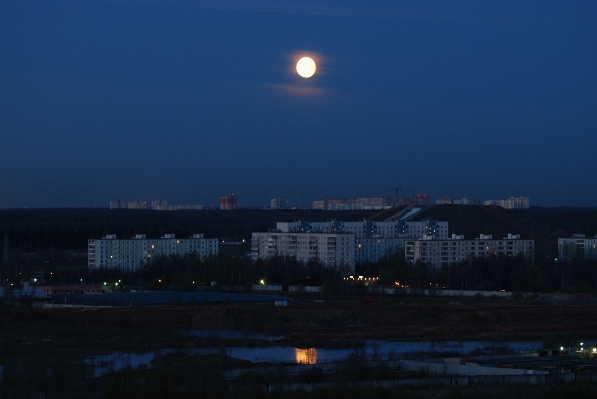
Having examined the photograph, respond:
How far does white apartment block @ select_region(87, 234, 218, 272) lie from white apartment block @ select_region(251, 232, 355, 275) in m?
3.48

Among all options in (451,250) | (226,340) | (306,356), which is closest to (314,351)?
(306,356)

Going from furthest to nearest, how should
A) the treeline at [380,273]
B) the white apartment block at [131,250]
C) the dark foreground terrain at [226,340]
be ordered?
the white apartment block at [131,250] < the treeline at [380,273] < the dark foreground terrain at [226,340]

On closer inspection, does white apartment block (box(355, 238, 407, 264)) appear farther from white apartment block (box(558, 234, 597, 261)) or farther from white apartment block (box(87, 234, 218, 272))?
white apartment block (box(558, 234, 597, 261))

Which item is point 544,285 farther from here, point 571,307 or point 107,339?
point 107,339

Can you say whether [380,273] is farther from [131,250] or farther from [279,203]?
[279,203]

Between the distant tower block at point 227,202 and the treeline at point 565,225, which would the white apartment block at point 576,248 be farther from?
the distant tower block at point 227,202

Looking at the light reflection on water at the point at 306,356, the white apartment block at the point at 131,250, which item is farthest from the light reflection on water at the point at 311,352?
the white apartment block at the point at 131,250

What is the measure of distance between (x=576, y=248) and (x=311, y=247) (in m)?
15.4

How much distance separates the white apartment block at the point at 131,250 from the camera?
55688 millimetres

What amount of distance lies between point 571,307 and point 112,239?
29.5 metres

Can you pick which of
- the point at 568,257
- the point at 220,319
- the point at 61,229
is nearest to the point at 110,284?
the point at 220,319

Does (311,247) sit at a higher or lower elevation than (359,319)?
higher

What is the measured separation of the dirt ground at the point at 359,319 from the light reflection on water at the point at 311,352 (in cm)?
151

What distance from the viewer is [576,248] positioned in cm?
5494
